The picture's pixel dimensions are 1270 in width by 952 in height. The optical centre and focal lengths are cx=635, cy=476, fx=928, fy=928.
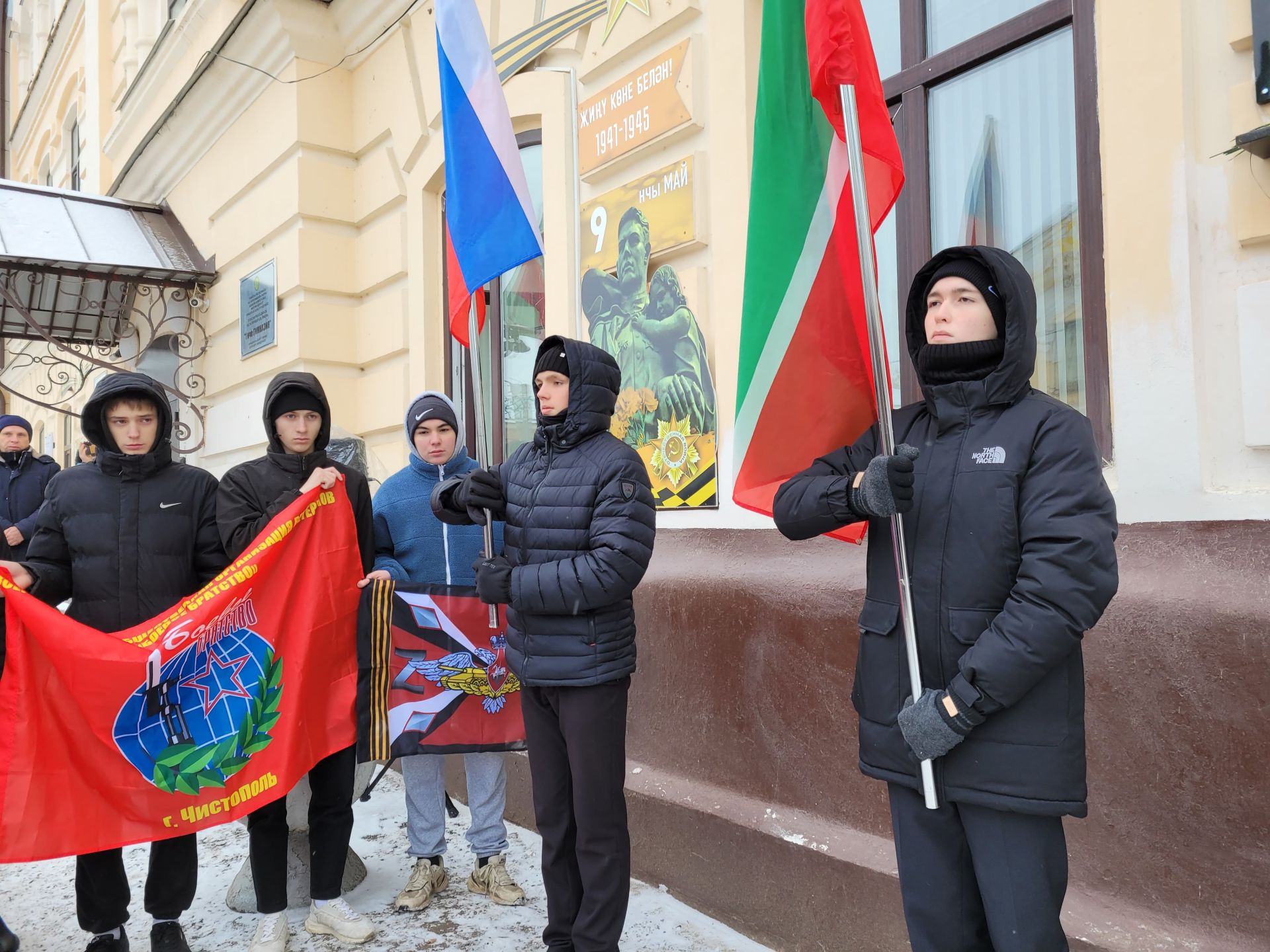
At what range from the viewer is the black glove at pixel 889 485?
1809mm

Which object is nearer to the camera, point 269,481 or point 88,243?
point 269,481

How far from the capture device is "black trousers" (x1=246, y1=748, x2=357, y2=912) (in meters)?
3.03

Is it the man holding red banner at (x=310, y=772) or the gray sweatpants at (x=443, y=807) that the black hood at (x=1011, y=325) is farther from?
A: the gray sweatpants at (x=443, y=807)

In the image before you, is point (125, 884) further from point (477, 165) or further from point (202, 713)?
point (477, 165)

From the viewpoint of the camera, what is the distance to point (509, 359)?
5.43m

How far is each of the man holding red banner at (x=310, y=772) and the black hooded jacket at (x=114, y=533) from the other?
17 cm

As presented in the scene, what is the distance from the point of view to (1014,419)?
181 cm

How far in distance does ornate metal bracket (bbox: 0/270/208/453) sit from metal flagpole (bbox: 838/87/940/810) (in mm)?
6297

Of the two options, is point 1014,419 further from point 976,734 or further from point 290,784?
point 290,784

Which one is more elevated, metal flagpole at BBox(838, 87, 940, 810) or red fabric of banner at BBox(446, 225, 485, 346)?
red fabric of banner at BBox(446, 225, 485, 346)

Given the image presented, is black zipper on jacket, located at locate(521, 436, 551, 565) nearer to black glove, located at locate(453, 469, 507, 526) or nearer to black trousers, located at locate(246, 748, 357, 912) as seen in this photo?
black glove, located at locate(453, 469, 507, 526)

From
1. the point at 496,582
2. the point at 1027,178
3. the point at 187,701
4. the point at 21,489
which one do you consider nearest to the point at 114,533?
the point at 187,701

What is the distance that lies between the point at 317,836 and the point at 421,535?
1.11 m

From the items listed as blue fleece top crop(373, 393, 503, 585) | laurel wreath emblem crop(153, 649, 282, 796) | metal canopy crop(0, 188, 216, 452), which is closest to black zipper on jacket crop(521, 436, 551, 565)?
blue fleece top crop(373, 393, 503, 585)
